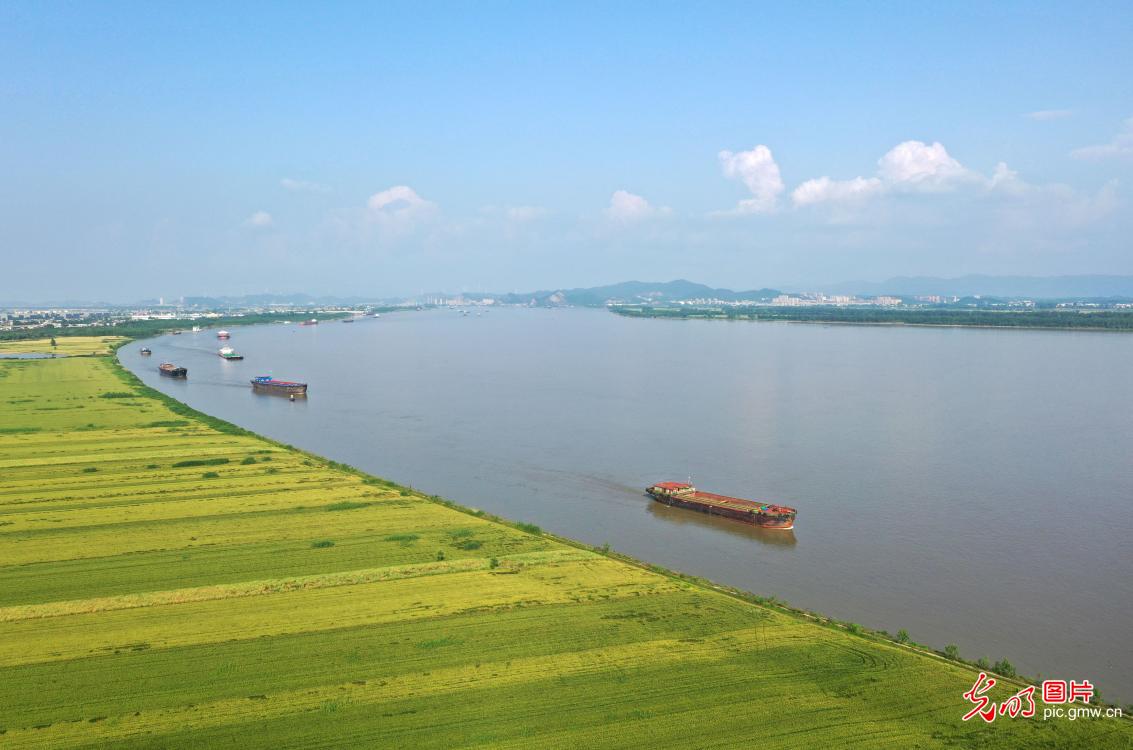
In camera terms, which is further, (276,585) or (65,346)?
(65,346)

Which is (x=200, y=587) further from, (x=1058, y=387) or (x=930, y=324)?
(x=930, y=324)

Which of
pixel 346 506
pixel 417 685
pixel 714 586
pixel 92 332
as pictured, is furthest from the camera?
pixel 92 332

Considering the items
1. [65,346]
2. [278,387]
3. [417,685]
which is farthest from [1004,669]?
[65,346]

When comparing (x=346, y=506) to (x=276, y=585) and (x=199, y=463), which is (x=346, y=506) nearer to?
(x=276, y=585)

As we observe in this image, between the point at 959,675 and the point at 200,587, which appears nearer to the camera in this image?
the point at 959,675

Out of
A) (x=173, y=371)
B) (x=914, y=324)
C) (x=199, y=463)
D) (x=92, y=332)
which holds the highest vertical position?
(x=914, y=324)

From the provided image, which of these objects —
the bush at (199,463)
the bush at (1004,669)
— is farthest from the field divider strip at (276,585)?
the bush at (199,463)

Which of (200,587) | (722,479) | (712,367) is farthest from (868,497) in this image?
(712,367)
